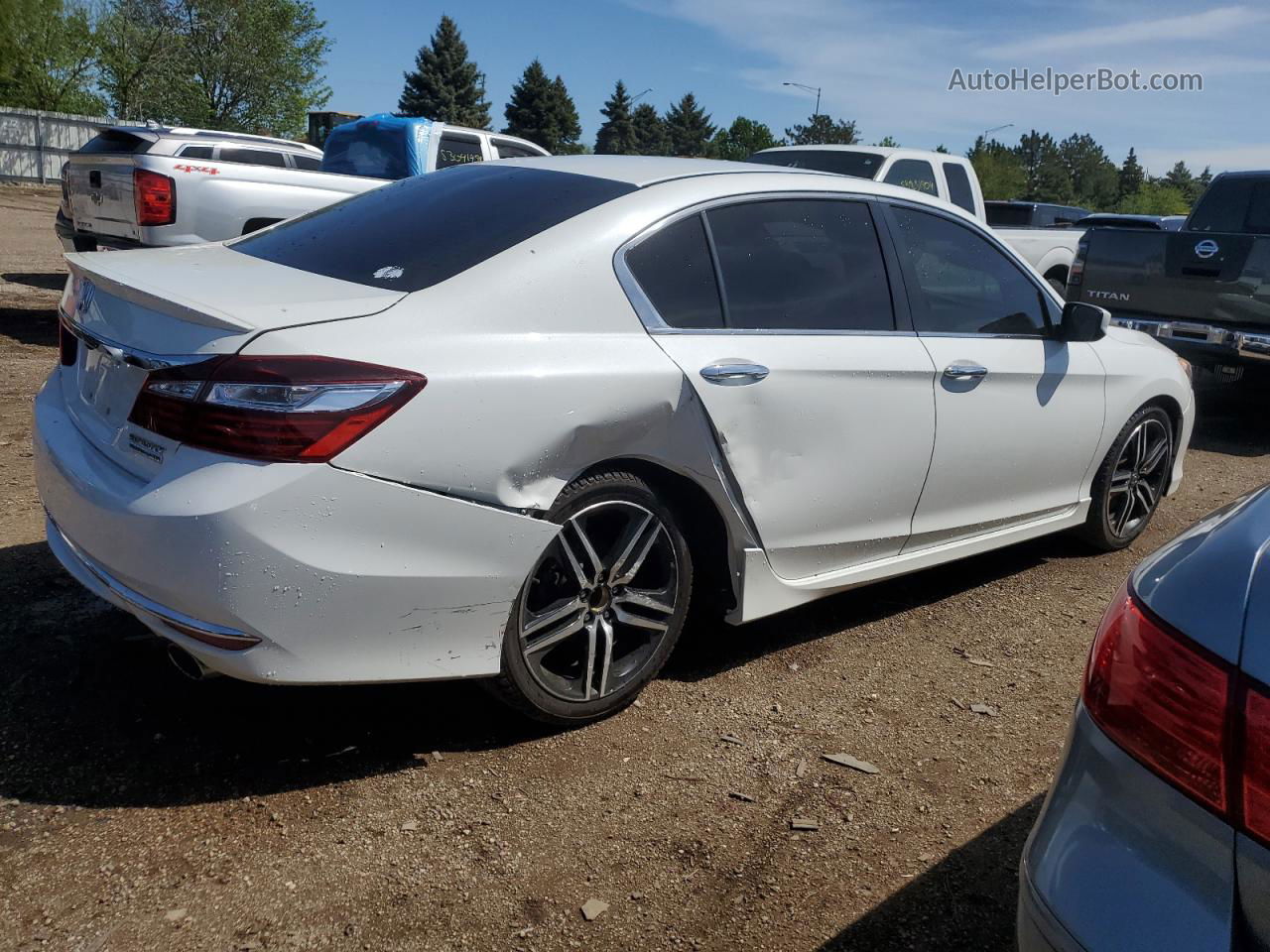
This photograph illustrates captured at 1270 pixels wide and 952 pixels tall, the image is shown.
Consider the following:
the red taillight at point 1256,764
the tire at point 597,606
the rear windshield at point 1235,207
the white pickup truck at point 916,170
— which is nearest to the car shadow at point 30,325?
the white pickup truck at point 916,170

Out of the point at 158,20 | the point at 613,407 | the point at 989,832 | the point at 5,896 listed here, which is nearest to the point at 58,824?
the point at 5,896

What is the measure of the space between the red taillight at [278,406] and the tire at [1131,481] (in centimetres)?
364

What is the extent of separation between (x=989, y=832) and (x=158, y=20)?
5687cm

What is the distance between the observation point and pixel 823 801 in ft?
10.3

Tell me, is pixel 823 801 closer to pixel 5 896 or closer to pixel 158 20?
pixel 5 896

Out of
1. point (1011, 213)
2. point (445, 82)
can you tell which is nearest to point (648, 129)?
point (445, 82)

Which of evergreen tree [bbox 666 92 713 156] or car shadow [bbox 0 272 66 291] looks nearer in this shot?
car shadow [bbox 0 272 66 291]

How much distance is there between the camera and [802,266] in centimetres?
385

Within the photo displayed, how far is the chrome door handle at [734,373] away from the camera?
3.38 m

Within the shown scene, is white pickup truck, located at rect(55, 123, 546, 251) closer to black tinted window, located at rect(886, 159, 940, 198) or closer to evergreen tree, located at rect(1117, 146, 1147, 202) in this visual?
black tinted window, located at rect(886, 159, 940, 198)

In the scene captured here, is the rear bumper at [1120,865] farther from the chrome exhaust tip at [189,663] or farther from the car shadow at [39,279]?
the car shadow at [39,279]

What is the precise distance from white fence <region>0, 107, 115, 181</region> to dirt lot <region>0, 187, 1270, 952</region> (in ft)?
130

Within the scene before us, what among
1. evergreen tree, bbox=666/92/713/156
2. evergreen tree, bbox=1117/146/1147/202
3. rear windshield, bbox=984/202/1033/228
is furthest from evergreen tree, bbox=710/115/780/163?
rear windshield, bbox=984/202/1033/228

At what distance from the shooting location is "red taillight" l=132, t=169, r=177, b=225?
884 centimetres
